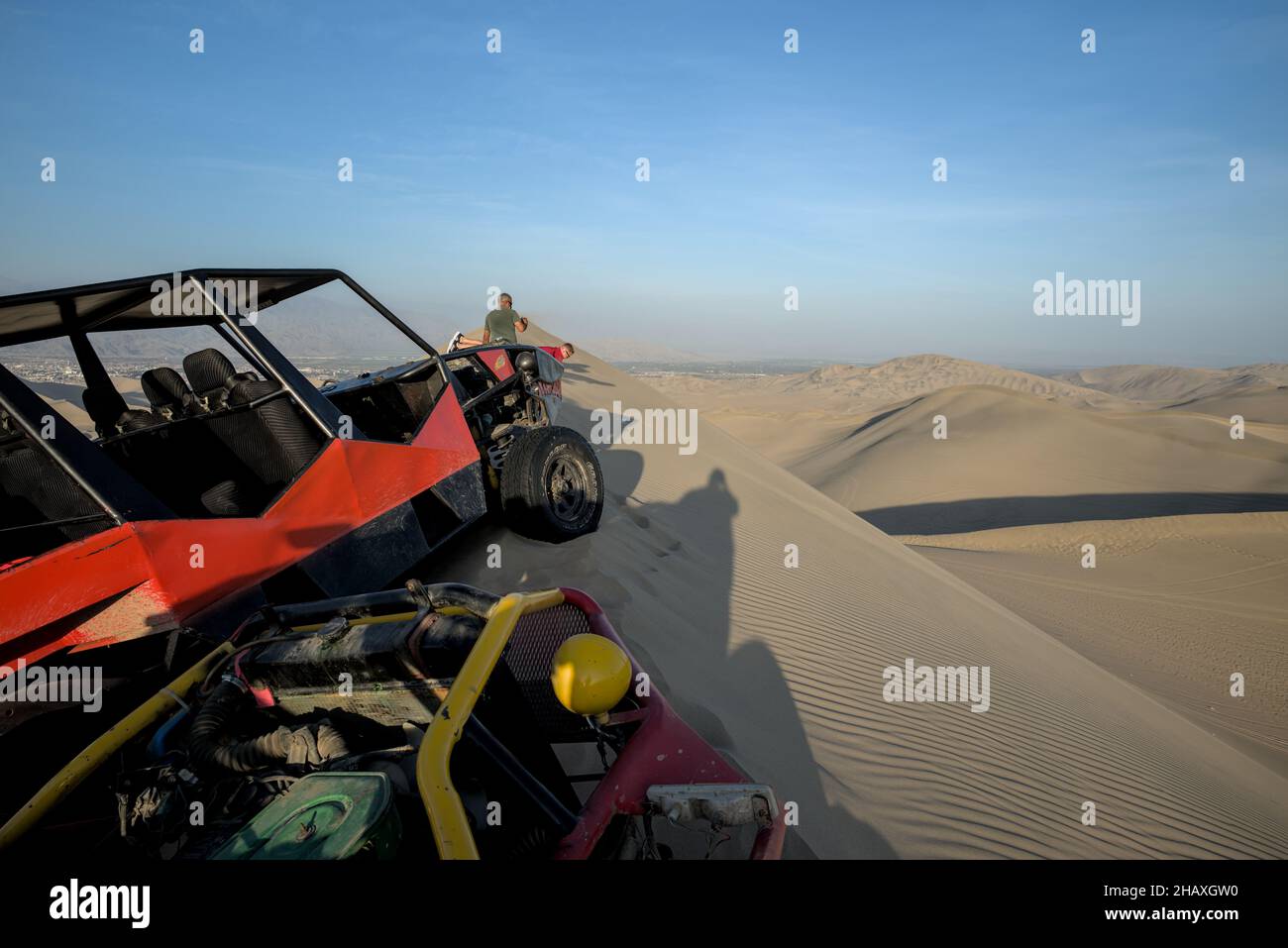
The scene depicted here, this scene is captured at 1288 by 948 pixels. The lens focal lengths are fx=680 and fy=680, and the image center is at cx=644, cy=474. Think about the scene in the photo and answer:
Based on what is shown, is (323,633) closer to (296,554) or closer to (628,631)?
(296,554)

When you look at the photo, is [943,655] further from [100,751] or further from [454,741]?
[100,751]

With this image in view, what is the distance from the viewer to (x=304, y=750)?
1.96 m

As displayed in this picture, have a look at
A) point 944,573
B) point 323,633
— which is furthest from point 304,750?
point 944,573

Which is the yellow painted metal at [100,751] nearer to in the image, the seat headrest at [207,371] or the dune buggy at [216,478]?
the dune buggy at [216,478]

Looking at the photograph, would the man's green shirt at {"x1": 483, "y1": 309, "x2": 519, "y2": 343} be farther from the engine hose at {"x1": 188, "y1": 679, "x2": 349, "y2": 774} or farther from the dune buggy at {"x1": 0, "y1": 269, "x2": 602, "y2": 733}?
the engine hose at {"x1": 188, "y1": 679, "x2": 349, "y2": 774}

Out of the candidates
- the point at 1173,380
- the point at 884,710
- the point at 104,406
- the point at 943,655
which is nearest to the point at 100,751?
the point at 104,406

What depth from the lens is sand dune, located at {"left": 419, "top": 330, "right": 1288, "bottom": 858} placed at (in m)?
3.63

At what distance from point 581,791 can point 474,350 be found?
3.83 m

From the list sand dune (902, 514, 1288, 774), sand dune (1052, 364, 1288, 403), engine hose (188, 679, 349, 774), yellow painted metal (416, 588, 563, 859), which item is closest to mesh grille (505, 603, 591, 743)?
yellow painted metal (416, 588, 563, 859)

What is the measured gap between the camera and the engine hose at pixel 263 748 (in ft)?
6.46

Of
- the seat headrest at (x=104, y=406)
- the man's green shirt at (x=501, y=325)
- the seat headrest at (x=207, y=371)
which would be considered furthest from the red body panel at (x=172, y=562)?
the man's green shirt at (x=501, y=325)

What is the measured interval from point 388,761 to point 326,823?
1.35 feet

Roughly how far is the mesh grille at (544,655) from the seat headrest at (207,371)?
7.47ft

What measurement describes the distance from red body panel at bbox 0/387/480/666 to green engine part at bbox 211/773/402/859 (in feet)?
4.44
